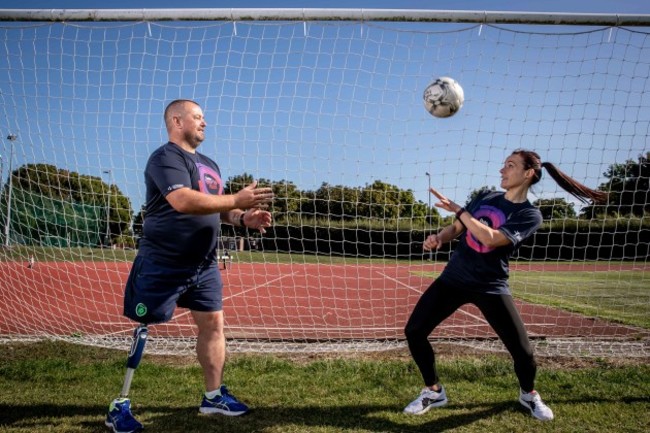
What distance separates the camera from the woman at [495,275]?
363 centimetres

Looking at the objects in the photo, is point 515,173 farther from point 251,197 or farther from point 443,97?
point 251,197

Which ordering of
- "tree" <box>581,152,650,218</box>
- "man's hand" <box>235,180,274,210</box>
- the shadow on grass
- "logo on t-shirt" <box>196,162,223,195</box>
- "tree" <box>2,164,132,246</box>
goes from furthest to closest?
"tree" <box>2,164,132,246</box>, "tree" <box>581,152,650,218</box>, "logo on t-shirt" <box>196,162,223,195</box>, the shadow on grass, "man's hand" <box>235,180,274,210</box>

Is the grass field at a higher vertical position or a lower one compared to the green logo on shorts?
lower

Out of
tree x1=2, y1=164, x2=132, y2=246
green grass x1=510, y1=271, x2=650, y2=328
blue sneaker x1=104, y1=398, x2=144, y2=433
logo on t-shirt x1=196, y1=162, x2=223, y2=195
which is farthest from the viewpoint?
green grass x1=510, y1=271, x2=650, y2=328

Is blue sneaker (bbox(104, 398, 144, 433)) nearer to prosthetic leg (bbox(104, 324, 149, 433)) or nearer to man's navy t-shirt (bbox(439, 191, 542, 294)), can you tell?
prosthetic leg (bbox(104, 324, 149, 433))

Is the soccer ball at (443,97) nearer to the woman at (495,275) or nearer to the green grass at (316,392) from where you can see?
the woman at (495,275)

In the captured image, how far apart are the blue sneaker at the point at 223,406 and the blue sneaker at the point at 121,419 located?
1.66 feet

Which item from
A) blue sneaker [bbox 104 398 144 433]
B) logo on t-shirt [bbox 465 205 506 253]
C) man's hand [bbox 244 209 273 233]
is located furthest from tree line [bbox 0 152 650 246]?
blue sneaker [bbox 104 398 144 433]

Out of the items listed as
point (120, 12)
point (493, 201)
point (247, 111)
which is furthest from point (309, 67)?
point (493, 201)

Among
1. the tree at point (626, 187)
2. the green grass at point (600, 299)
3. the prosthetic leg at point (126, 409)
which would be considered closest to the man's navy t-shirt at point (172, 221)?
the prosthetic leg at point (126, 409)

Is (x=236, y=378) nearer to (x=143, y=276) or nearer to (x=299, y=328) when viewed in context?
(x=143, y=276)

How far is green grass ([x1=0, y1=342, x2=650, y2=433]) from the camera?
352 cm

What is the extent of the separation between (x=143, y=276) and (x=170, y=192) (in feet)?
2.16

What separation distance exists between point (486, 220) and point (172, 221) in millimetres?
2416
